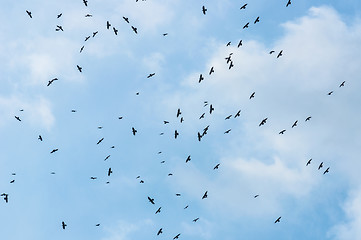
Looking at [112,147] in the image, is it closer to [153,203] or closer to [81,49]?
[153,203]

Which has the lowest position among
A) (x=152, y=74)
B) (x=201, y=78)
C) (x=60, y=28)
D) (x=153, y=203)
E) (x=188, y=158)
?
(x=153, y=203)

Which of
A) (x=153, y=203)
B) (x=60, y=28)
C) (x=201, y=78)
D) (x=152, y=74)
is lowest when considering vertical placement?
(x=153, y=203)

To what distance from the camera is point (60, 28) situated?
179 feet

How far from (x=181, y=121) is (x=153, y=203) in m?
8.83

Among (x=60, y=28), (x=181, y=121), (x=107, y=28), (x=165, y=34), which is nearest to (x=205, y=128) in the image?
(x=181, y=121)

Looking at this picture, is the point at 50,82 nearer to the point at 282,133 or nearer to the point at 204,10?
the point at 204,10

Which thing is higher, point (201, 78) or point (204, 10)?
point (204, 10)

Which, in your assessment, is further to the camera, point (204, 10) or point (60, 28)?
point (60, 28)

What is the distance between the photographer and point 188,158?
53.5 metres

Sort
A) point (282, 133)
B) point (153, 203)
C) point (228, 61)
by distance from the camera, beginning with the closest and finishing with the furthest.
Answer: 1. point (153, 203)
2. point (228, 61)
3. point (282, 133)

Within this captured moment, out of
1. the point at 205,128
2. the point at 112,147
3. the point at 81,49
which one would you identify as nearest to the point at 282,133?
the point at 205,128

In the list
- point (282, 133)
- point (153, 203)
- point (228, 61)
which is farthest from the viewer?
point (282, 133)

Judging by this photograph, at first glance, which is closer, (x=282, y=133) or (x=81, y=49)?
(x=81, y=49)

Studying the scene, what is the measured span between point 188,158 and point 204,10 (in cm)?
1569
